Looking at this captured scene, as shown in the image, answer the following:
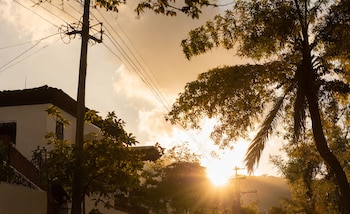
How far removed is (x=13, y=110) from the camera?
66.7ft

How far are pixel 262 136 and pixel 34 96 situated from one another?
32.3 feet

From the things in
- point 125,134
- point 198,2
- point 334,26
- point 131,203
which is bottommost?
point 131,203

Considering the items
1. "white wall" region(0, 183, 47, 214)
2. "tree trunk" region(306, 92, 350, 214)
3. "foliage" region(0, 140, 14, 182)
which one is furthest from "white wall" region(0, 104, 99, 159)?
"tree trunk" region(306, 92, 350, 214)

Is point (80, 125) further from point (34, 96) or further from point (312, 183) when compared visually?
point (312, 183)

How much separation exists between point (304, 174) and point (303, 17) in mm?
31324

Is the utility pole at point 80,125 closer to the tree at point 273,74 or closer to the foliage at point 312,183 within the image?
the tree at point 273,74

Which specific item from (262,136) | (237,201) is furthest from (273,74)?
(237,201)

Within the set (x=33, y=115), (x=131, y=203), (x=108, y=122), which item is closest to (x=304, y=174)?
(x=131, y=203)

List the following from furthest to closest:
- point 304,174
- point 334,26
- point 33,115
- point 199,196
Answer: point 304,174
point 199,196
point 33,115
point 334,26

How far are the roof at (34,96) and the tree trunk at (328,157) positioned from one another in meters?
10.6

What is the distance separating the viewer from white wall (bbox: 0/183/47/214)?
545 inches

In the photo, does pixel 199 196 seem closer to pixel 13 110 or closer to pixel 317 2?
pixel 13 110

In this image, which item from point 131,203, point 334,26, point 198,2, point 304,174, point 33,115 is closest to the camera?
point 198,2

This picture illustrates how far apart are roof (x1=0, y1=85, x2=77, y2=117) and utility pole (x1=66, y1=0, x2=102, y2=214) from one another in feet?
15.8
